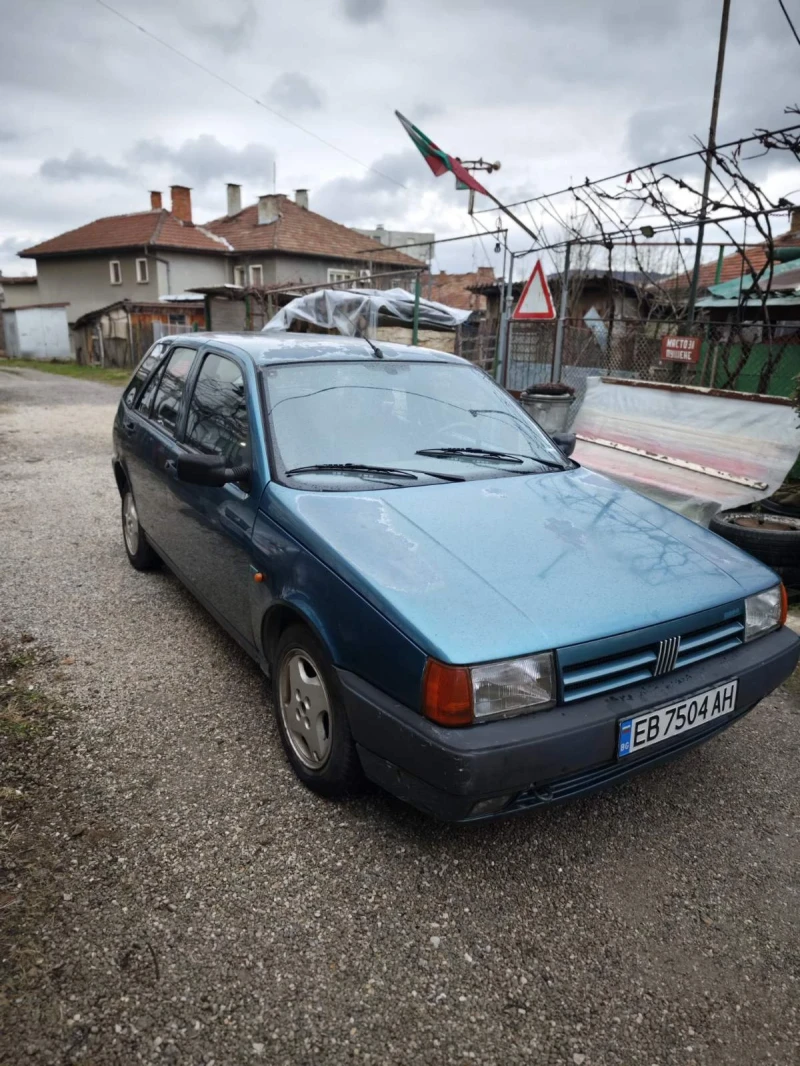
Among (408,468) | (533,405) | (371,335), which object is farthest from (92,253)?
(408,468)

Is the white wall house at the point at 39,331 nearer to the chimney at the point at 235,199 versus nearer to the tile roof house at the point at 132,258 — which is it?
the tile roof house at the point at 132,258

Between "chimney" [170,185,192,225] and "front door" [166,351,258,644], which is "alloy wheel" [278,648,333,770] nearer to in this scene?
"front door" [166,351,258,644]

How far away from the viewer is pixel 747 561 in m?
2.89

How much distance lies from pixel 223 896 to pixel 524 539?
5.14ft

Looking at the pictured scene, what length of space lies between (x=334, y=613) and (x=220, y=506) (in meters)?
1.13

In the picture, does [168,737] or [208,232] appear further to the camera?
[208,232]

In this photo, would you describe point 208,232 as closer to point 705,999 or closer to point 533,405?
point 533,405

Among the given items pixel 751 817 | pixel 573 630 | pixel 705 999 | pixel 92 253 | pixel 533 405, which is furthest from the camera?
pixel 92 253

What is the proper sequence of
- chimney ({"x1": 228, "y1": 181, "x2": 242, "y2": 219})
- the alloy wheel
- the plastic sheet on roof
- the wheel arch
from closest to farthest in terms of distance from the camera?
the wheel arch
the alloy wheel
the plastic sheet on roof
chimney ({"x1": 228, "y1": 181, "x2": 242, "y2": 219})

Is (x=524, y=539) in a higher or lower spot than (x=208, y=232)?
lower

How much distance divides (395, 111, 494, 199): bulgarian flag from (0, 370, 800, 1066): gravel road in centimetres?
944

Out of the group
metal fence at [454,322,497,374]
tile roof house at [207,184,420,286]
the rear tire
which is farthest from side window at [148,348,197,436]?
tile roof house at [207,184,420,286]

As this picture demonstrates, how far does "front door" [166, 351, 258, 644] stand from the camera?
122 inches

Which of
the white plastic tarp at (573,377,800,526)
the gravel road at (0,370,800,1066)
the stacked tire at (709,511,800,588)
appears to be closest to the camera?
the gravel road at (0,370,800,1066)
